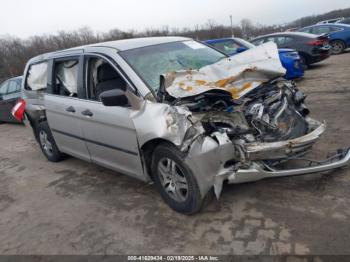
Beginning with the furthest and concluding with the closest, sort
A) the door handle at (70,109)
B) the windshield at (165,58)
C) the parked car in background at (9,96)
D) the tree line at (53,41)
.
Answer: the tree line at (53,41)
the parked car in background at (9,96)
the door handle at (70,109)
the windshield at (165,58)

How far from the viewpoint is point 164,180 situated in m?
3.40

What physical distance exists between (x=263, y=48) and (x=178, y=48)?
1.08 meters

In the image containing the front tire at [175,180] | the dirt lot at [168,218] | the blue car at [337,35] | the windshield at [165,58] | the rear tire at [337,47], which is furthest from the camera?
the rear tire at [337,47]

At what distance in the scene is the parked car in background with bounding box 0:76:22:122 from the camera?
9.54 m

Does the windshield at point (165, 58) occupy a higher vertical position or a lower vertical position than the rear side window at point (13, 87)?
higher

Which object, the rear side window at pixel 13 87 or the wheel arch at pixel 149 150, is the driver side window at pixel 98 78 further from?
the rear side window at pixel 13 87

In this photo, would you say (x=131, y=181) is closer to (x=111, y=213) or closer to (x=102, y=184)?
(x=102, y=184)

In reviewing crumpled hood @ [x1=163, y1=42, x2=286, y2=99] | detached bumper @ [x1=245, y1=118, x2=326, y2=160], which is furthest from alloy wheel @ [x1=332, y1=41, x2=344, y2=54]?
detached bumper @ [x1=245, y1=118, x2=326, y2=160]

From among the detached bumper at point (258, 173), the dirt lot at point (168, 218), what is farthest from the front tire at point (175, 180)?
the detached bumper at point (258, 173)

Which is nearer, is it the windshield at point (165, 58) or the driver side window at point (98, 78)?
the windshield at point (165, 58)

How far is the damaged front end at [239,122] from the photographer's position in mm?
2928

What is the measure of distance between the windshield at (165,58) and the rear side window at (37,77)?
1.98 m

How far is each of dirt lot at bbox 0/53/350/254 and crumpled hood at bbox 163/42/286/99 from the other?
3.79 feet

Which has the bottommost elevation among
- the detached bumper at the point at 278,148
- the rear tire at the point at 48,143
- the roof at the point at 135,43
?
the rear tire at the point at 48,143
